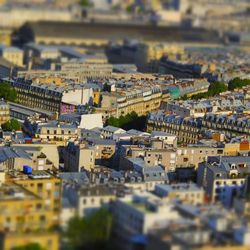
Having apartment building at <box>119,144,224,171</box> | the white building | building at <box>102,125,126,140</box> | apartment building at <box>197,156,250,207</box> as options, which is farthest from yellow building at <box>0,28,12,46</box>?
the white building

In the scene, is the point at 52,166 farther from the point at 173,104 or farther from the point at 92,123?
the point at 173,104

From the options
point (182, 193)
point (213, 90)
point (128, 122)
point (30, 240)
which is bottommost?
point (30, 240)

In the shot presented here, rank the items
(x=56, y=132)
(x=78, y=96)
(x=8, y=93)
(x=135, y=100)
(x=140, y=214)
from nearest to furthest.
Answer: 1. (x=140, y=214)
2. (x=56, y=132)
3. (x=78, y=96)
4. (x=135, y=100)
5. (x=8, y=93)

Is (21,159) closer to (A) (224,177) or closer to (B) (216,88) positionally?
(A) (224,177)

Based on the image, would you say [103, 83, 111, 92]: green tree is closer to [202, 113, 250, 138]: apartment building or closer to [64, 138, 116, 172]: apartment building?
[202, 113, 250, 138]: apartment building

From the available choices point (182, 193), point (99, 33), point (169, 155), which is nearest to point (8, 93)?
point (169, 155)

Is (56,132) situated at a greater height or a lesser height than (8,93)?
lesser

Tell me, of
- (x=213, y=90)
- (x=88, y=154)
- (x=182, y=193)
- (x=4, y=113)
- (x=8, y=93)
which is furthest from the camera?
(x=213, y=90)

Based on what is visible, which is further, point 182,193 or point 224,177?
point 224,177

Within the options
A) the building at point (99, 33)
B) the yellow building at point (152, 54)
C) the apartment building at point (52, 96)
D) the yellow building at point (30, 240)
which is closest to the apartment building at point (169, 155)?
the yellow building at point (30, 240)
